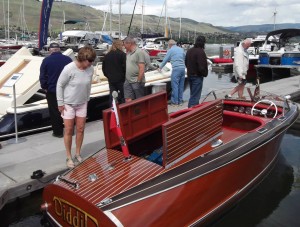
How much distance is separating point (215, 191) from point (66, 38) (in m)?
35.5

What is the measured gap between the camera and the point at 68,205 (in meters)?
3.38

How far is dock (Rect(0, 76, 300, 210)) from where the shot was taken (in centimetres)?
446

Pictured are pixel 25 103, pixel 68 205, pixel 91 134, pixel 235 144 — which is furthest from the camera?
pixel 25 103

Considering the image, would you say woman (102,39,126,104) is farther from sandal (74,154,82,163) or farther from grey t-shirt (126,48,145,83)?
sandal (74,154,82,163)

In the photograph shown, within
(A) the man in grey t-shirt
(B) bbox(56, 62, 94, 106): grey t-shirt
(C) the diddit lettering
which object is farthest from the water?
(A) the man in grey t-shirt

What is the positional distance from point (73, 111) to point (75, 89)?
1.06ft

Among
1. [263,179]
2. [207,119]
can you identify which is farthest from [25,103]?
[263,179]

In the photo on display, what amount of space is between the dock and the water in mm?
209

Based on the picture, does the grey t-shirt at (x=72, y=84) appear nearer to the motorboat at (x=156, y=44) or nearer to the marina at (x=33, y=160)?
the marina at (x=33, y=160)

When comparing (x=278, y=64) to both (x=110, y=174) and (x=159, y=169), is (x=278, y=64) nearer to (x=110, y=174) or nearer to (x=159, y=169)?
(x=159, y=169)

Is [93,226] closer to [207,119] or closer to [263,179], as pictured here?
[207,119]

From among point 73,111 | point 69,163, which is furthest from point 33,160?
point 73,111

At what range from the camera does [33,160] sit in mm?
5219

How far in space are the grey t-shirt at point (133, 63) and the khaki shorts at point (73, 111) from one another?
2379 millimetres
